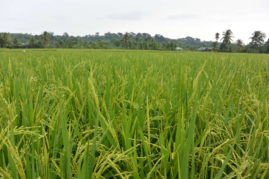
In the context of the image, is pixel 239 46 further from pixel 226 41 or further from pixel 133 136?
pixel 133 136

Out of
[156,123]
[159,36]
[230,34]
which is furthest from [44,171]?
[159,36]

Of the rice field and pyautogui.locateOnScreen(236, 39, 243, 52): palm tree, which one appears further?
pyautogui.locateOnScreen(236, 39, 243, 52): palm tree

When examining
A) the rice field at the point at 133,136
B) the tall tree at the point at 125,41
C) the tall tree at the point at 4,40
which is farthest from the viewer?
the tall tree at the point at 125,41

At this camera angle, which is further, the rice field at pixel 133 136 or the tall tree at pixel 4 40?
the tall tree at pixel 4 40

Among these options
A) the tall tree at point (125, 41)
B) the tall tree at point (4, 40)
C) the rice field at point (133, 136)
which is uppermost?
the tall tree at point (125, 41)

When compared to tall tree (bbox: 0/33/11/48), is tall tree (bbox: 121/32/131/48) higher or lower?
higher

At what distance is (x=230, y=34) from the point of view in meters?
49.6

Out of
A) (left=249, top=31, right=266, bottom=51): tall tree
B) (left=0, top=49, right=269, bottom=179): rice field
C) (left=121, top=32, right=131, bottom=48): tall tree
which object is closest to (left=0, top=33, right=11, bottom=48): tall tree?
(left=121, top=32, right=131, bottom=48): tall tree

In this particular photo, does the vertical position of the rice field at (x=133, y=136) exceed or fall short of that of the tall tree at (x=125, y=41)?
it falls short

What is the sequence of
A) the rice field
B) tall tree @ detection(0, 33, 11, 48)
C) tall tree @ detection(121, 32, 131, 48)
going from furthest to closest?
tall tree @ detection(121, 32, 131, 48)
tall tree @ detection(0, 33, 11, 48)
the rice field

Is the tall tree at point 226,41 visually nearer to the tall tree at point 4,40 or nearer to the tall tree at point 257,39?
the tall tree at point 257,39

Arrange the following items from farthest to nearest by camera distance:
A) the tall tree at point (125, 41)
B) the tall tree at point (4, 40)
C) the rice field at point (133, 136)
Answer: the tall tree at point (125, 41)
the tall tree at point (4, 40)
the rice field at point (133, 136)

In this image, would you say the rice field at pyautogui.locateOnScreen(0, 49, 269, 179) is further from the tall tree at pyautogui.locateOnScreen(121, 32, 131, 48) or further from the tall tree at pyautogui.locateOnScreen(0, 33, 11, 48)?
the tall tree at pyautogui.locateOnScreen(121, 32, 131, 48)

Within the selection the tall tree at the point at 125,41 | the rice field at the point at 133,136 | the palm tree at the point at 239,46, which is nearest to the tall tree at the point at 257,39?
the palm tree at the point at 239,46
